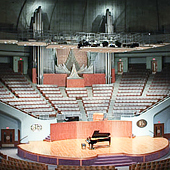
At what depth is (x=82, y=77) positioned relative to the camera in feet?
69.3

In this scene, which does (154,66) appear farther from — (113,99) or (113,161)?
(113,161)

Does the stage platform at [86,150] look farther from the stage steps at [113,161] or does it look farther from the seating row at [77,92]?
the seating row at [77,92]

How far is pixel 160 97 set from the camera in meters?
19.3

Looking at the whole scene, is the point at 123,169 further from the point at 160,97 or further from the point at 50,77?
the point at 50,77

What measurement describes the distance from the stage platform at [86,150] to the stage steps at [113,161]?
116 millimetres

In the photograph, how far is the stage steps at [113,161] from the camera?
45.5 feet

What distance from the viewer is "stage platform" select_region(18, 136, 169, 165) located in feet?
45.0

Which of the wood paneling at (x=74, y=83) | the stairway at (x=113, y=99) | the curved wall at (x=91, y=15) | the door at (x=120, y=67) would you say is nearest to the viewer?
the stairway at (x=113, y=99)

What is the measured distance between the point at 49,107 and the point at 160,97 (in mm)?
6205

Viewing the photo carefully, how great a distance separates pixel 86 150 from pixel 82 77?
721 centimetres

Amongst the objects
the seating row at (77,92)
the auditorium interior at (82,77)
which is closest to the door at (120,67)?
the auditorium interior at (82,77)

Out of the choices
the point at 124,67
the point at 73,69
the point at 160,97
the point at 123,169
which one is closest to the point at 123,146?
the point at 123,169

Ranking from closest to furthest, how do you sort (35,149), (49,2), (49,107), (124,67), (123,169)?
(123,169) < (35,149) < (49,107) < (49,2) < (124,67)

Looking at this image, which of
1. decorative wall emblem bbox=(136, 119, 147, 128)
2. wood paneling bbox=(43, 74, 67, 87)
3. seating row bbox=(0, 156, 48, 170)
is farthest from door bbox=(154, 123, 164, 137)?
seating row bbox=(0, 156, 48, 170)
